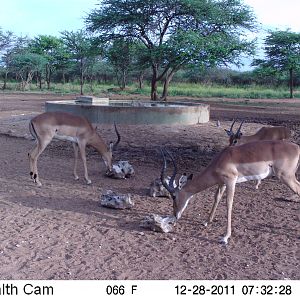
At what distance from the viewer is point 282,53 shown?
4150 cm

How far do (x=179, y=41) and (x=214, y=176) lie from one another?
2018cm

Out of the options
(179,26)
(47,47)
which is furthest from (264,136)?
(47,47)

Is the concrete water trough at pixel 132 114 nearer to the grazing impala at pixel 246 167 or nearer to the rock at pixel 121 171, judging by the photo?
the rock at pixel 121 171

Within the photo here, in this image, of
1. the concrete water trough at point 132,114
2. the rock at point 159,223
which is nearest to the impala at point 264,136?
the rock at point 159,223

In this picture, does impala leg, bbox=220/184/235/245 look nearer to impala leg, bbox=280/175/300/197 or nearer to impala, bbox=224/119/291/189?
impala leg, bbox=280/175/300/197

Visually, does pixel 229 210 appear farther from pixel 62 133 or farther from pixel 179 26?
pixel 179 26

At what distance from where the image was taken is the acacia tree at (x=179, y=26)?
25.5 meters

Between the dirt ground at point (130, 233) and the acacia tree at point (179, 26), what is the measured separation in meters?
16.4

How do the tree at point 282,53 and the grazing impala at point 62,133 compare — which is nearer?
the grazing impala at point 62,133

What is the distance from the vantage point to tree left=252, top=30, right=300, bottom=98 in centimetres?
4025

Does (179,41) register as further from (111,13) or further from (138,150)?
(138,150)

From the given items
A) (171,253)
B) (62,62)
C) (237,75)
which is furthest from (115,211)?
(237,75)

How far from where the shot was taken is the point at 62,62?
179ft

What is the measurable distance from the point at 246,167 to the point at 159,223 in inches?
51.9
